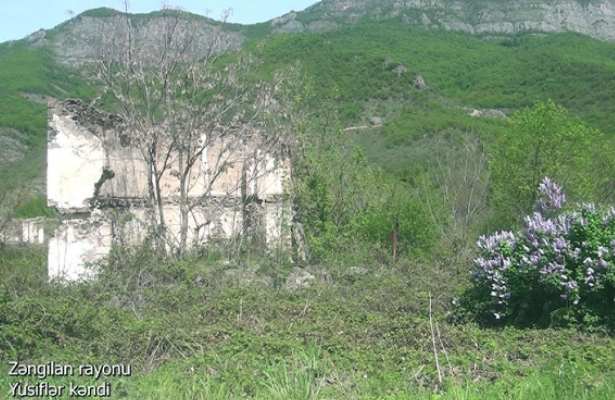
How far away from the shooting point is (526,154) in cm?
1741

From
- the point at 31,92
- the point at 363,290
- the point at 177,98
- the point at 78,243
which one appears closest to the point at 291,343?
the point at 363,290

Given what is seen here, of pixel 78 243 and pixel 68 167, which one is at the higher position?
pixel 68 167

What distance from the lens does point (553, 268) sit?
778 cm

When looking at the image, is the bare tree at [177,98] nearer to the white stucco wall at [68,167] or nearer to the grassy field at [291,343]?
the white stucco wall at [68,167]

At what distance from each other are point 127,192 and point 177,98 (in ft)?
7.08

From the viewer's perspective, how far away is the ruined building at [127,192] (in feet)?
44.2

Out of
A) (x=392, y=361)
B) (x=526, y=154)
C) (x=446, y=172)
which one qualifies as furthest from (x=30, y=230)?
(x=392, y=361)

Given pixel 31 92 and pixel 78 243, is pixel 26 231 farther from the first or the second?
pixel 31 92

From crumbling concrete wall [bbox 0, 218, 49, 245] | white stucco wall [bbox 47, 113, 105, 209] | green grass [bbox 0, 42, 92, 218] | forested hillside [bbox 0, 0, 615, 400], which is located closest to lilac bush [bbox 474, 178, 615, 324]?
forested hillside [bbox 0, 0, 615, 400]

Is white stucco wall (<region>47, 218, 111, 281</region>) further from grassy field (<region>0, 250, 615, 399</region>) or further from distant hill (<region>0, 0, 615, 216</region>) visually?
distant hill (<region>0, 0, 615, 216</region>)

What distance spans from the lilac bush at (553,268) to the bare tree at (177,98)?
20.1 feet

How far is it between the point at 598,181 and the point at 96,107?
1202cm

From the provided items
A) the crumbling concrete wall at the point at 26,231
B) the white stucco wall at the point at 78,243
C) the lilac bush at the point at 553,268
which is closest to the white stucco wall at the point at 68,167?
the white stucco wall at the point at 78,243

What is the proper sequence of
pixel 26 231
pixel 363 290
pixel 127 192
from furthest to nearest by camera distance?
pixel 26 231
pixel 127 192
pixel 363 290
